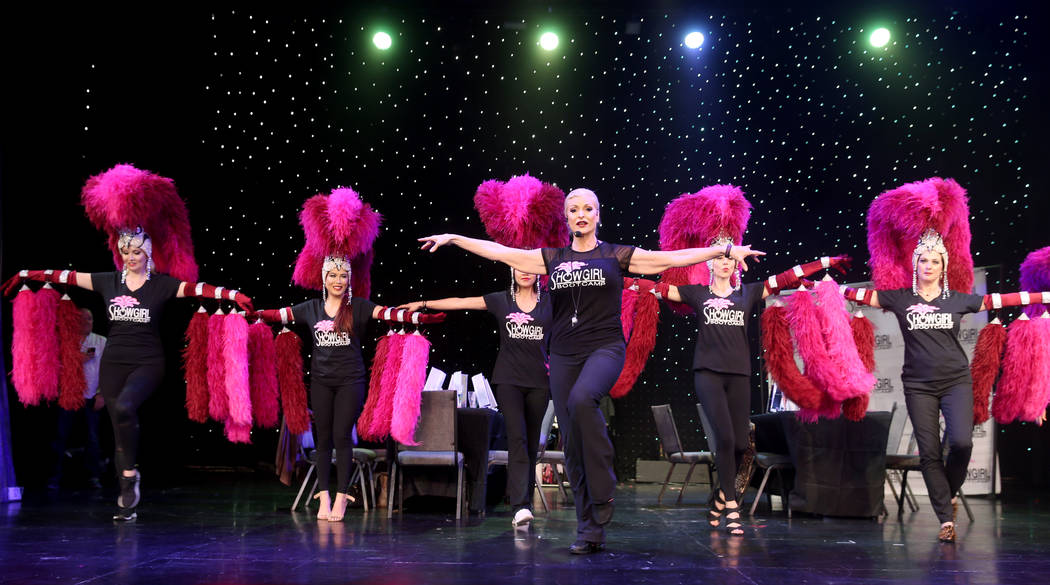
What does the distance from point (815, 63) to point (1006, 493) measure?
4.69 metres

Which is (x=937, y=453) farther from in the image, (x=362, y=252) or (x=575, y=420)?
(x=362, y=252)

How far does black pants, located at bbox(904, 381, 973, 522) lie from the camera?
4785 mm

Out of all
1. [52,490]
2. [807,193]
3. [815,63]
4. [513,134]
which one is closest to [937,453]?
[807,193]

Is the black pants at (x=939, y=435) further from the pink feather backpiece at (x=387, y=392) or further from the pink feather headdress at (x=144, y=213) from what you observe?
the pink feather headdress at (x=144, y=213)

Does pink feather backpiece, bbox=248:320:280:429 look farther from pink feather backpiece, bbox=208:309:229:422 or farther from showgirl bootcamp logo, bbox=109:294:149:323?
showgirl bootcamp logo, bbox=109:294:149:323

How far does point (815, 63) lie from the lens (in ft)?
28.6

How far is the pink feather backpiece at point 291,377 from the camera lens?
19.4 ft

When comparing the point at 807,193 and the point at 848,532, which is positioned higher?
the point at 807,193

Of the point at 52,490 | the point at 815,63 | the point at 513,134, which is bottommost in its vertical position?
the point at 52,490

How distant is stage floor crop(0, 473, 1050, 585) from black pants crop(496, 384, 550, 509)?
0.24 meters

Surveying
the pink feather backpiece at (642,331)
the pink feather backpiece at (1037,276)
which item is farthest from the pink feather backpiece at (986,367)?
the pink feather backpiece at (642,331)

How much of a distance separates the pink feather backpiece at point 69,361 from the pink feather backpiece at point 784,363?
15.5 feet

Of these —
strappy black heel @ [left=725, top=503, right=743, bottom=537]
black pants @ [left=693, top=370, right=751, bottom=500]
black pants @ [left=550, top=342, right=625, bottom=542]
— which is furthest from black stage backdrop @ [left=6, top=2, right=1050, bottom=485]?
black pants @ [left=550, top=342, right=625, bottom=542]

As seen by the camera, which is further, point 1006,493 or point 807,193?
point 807,193
